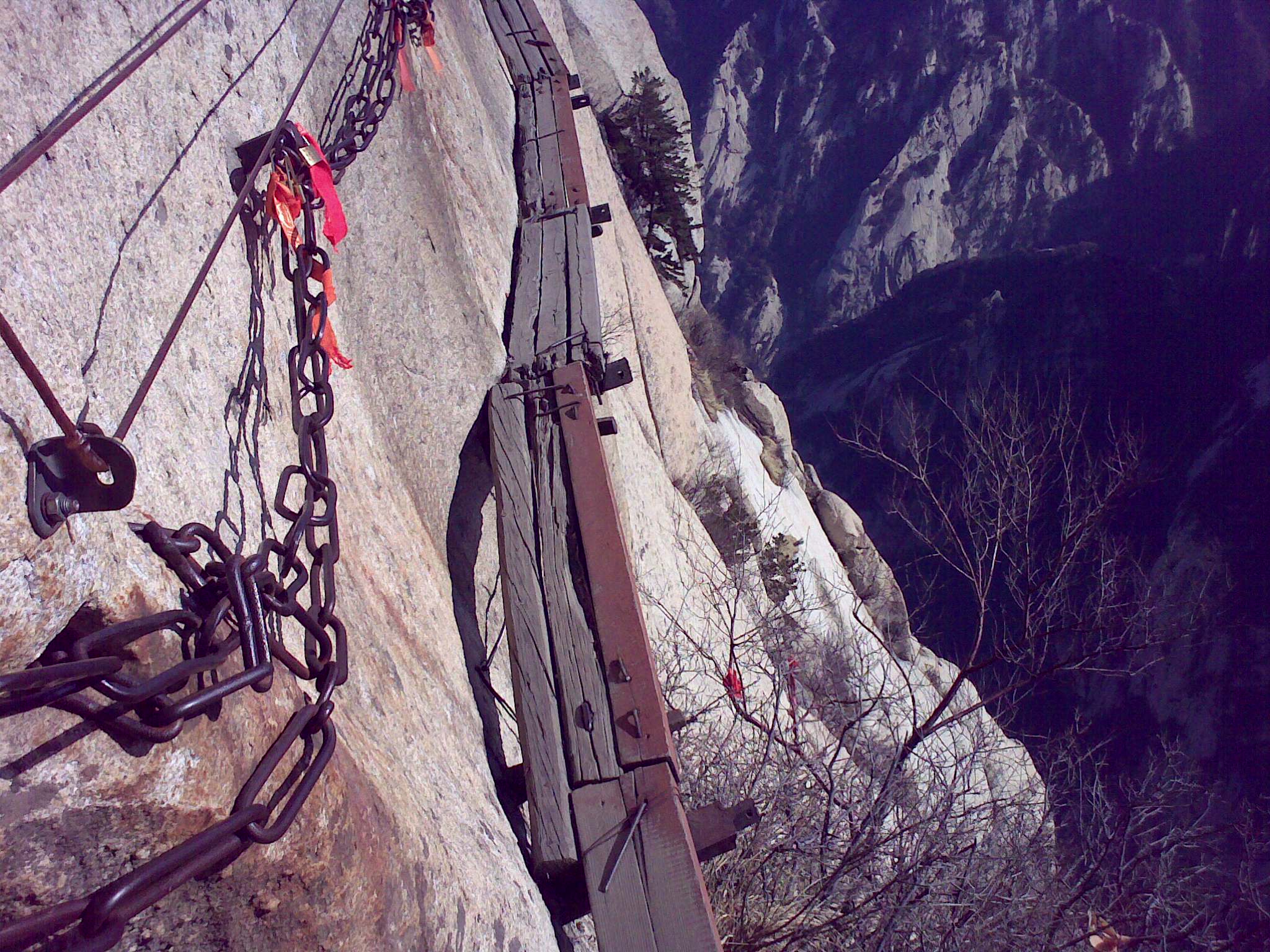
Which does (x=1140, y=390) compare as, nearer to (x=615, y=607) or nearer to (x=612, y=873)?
(x=615, y=607)

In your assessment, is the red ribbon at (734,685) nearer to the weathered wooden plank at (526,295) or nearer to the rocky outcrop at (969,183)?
the weathered wooden plank at (526,295)

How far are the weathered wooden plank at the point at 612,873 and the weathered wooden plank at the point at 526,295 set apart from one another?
211cm

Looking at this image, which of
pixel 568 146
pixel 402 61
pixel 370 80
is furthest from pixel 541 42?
pixel 370 80

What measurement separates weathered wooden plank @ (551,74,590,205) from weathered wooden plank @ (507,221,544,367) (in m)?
0.53

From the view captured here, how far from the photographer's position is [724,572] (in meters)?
7.50

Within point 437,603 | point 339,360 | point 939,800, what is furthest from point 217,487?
point 939,800

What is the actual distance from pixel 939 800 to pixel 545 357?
3.36 metres

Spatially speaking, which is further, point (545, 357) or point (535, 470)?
point (545, 357)

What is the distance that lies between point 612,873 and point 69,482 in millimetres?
1706

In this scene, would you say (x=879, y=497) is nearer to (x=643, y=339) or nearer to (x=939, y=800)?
(x=643, y=339)

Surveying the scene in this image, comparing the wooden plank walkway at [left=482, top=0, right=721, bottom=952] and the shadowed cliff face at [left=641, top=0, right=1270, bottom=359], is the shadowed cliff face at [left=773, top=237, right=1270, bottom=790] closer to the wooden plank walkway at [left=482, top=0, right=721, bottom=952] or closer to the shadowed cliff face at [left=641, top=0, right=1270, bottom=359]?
the shadowed cliff face at [left=641, top=0, right=1270, bottom=359]

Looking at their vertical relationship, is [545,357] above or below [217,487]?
above

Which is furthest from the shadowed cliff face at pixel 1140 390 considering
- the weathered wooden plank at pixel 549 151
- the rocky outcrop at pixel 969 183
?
the weathered wooden plank at pixel 549 151

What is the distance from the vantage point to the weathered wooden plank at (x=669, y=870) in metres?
2.14
